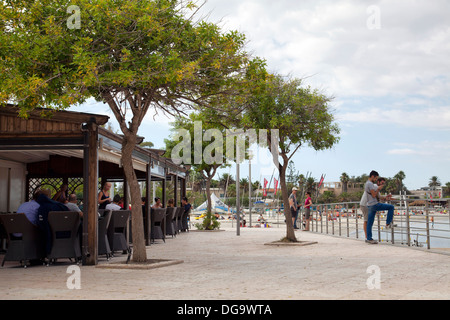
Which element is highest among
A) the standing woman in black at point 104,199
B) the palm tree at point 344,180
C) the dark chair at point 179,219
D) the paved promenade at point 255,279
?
the palm tree at point 344,180

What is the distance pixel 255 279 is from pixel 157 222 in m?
9.42

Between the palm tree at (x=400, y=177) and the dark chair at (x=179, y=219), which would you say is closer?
the dark chair at (x=179, y=219)

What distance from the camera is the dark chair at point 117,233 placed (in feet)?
36.1

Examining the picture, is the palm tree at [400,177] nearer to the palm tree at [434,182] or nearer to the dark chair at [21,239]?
the palm tree at [434,182]

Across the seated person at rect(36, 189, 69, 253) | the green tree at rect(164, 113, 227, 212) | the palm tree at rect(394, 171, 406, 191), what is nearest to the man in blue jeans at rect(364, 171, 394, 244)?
the seated person at rect(36, 189, 69, 253)

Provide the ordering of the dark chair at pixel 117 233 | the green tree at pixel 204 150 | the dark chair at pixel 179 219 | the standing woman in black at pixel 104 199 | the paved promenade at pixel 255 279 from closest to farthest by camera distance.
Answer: the paved promenade at pixel 255 279 < the dark chair at pixel 117 233 < the standing woman in black at pixel 104 199 < the dark chair at pixel 179 219 < the green tree at pixel 204 150

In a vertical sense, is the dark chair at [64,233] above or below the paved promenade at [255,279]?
above

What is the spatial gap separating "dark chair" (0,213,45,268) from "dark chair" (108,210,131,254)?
1834mm

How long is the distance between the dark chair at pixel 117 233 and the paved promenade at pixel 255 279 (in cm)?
140

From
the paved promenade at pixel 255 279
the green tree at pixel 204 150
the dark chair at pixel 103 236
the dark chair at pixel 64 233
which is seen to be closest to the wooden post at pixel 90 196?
the dark chair at pixel 64 233

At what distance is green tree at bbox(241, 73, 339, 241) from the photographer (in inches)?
534

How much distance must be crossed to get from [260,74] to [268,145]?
14.5 ft

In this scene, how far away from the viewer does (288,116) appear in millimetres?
13594
